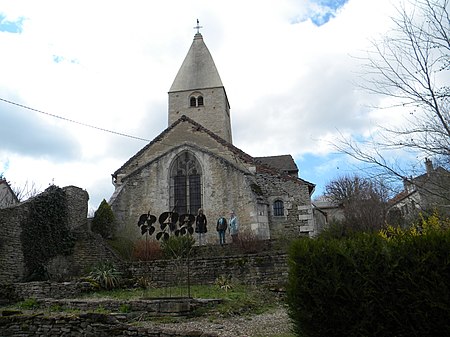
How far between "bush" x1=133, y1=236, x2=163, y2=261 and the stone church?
2.94 meters

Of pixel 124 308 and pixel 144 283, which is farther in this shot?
pixel 144 283

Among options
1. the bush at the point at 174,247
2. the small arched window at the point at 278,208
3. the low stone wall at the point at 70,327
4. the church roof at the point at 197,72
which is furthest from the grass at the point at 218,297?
the church roof at the point at 197,72

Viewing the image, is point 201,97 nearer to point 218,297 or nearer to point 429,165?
point 218,297

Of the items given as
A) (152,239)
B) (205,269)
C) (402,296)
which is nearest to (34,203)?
(152,239)

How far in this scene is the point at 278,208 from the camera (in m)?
20.3

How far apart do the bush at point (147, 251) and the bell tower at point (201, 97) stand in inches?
672

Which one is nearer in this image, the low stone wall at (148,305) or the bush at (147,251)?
the low stone wall at (148,305)

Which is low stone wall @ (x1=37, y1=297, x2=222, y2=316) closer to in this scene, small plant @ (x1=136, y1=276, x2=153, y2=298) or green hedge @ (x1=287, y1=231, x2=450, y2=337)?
small plant @ (x1=136, y1=276, x2=153, y2=298)

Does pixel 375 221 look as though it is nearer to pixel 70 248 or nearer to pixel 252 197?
pixel 252 197

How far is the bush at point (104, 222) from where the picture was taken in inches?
774

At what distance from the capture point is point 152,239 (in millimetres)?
19297

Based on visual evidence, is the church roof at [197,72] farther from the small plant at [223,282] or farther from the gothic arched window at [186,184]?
the small plant at [223,282]

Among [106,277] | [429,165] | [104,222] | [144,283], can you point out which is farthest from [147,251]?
[429,165]

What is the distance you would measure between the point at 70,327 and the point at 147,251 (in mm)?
7915
